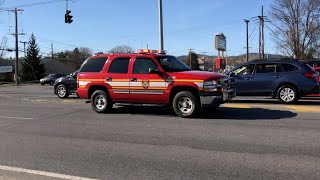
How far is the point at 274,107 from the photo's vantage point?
1349 cm

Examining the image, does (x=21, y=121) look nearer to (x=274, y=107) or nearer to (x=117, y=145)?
(x=117, y=145)

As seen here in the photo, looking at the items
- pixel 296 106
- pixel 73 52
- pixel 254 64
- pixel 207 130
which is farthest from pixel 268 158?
pixel 73 52

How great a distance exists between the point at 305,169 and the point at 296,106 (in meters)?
8.02

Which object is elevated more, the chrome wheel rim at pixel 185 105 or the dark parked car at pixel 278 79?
the dark parked car at pixel 278 79

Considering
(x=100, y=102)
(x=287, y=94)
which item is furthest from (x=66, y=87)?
(x=287, y=94)

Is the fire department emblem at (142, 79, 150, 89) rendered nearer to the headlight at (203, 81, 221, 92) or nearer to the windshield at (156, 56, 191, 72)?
the windshield at (156, 56, 191, 72)

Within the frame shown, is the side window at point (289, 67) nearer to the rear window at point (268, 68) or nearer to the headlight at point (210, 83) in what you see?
the rear window at point (268, 68)

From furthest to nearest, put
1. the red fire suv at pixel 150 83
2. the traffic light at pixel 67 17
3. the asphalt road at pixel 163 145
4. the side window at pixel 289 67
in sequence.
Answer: the traffic light at pixel 67 17
the side window at pixel 289 67
the red fire suv at pixel 150 83
the asphalt road at pixel 163 145

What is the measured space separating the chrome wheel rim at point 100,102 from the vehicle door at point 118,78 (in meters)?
0.32

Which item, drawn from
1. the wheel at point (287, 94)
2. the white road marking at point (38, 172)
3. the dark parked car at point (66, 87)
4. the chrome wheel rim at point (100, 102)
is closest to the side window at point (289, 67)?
the wheel at point (287, 94)

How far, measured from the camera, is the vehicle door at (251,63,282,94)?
49.1 ft

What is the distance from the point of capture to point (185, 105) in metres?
11.5

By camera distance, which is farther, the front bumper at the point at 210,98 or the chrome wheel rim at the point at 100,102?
the chrome wheel rim at the point at 100,102

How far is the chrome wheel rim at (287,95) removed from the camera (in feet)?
48.0
